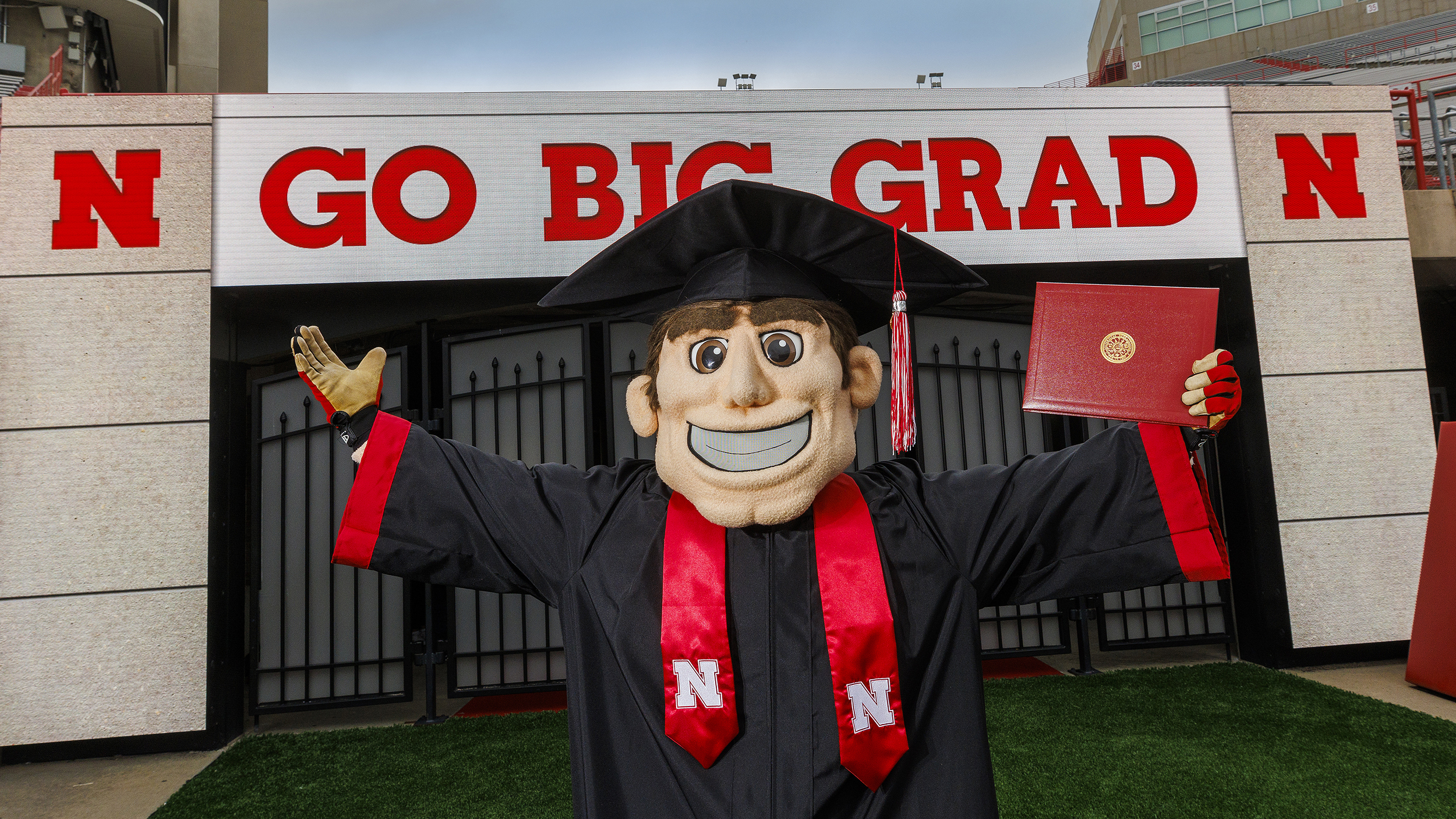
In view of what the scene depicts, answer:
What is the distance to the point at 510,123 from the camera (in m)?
4.50

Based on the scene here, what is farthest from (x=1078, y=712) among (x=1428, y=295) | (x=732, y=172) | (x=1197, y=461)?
(x=1428, y=295)

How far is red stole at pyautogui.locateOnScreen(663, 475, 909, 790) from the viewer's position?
60.2 inches

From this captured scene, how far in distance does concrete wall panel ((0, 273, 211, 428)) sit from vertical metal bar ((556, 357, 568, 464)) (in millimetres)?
1809

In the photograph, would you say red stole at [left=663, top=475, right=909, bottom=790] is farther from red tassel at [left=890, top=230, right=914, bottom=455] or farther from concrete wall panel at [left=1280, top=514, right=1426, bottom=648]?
concrete wall panel at [left=1280, top=514, right=1426, bottom=648]

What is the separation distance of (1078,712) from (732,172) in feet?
11.3

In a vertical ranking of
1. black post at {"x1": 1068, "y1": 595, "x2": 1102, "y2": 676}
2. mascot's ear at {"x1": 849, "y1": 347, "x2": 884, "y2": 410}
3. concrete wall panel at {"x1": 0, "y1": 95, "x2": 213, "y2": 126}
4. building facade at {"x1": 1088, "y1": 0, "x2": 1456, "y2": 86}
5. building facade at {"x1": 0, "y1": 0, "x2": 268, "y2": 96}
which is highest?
building facade at {"x1": 1088, "y1": 0, "x2": 1456, "y2": 86}

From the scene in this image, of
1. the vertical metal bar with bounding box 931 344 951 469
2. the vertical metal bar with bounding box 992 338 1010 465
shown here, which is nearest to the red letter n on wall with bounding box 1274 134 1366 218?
the vertical metal bar with bounding box 992 338 1010 465

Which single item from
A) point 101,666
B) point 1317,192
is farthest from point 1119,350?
point 101,666

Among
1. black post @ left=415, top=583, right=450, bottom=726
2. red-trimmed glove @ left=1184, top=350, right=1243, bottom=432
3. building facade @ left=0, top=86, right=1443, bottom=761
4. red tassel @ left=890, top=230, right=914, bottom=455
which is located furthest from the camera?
black post @ left=415, top=583, right=450, bottom=726

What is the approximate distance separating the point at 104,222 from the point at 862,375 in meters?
4.29

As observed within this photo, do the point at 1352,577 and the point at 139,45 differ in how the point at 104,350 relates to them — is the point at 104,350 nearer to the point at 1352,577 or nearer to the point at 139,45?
the point at 1352,577

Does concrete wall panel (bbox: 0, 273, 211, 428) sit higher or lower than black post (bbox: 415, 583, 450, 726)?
higher

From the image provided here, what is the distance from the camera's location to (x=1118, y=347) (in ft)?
5.76

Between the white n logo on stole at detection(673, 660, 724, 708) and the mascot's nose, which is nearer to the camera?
the white n logo on stole at detection(673, 660, 724, 708)
